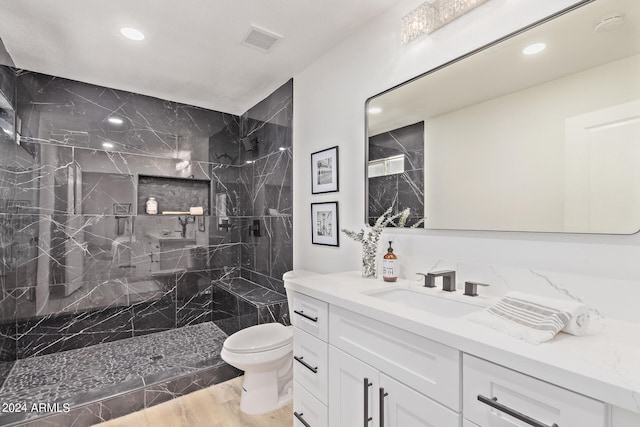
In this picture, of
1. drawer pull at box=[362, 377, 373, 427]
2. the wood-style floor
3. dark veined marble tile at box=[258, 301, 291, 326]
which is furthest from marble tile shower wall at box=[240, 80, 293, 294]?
drawer pull at box=[362, 377, 373, 427]

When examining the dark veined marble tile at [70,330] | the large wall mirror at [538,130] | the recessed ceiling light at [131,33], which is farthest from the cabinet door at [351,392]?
the dark veined marble tile at [70,330]

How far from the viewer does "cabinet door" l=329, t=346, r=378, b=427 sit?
118 cm

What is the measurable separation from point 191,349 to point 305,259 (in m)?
1.42

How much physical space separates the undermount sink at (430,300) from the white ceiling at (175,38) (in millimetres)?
1616

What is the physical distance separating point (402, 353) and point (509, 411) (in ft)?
1.16

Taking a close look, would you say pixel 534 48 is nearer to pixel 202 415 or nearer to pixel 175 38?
pixel 175 38

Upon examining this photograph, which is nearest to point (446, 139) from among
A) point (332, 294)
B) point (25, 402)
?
point (332, 294)

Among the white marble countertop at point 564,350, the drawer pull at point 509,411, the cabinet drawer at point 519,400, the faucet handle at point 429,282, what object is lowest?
the drawer pull at point 509,411

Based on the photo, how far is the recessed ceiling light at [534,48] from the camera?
124 centimetres

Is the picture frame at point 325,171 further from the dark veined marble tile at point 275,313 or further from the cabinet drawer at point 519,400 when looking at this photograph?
the cabinet drawer at point 519,400

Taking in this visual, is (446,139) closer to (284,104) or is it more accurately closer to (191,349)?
→ (284,104)

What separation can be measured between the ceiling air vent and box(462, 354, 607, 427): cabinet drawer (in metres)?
2.19

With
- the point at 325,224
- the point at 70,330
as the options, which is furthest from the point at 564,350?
the point at 70,330

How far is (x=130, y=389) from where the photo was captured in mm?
2189
